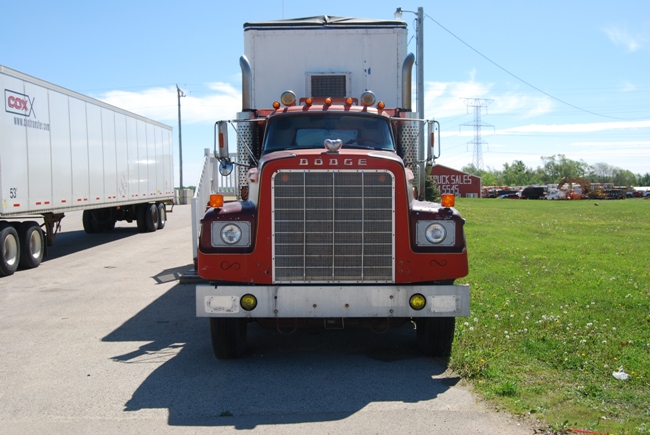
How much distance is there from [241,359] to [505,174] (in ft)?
623

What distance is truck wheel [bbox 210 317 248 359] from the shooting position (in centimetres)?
624

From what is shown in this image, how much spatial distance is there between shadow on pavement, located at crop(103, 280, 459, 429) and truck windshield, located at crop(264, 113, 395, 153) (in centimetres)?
222

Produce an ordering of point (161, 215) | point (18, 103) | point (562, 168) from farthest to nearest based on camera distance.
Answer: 1. point (562, 168)
2. point (161, 215)
3. point (18, 103)

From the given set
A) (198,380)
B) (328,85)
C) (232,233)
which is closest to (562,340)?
(232,233)

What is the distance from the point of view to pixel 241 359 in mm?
6590

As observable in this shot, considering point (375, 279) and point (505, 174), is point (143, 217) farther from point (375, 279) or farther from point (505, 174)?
point (505, 174)

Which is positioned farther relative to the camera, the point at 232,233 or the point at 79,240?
the point at 79,240

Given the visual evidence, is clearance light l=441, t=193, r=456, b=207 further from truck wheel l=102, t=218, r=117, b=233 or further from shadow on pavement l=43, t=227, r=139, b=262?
truck wheel l=102, t=218, r=117, b=233

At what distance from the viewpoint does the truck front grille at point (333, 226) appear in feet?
19.3

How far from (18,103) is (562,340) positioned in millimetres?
11528

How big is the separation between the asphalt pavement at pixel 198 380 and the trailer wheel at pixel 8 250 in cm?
339

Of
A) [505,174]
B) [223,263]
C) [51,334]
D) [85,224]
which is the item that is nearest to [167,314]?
[51,334]

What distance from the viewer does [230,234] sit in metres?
5.98

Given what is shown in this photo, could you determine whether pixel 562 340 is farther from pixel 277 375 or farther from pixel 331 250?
pixel 277 375
